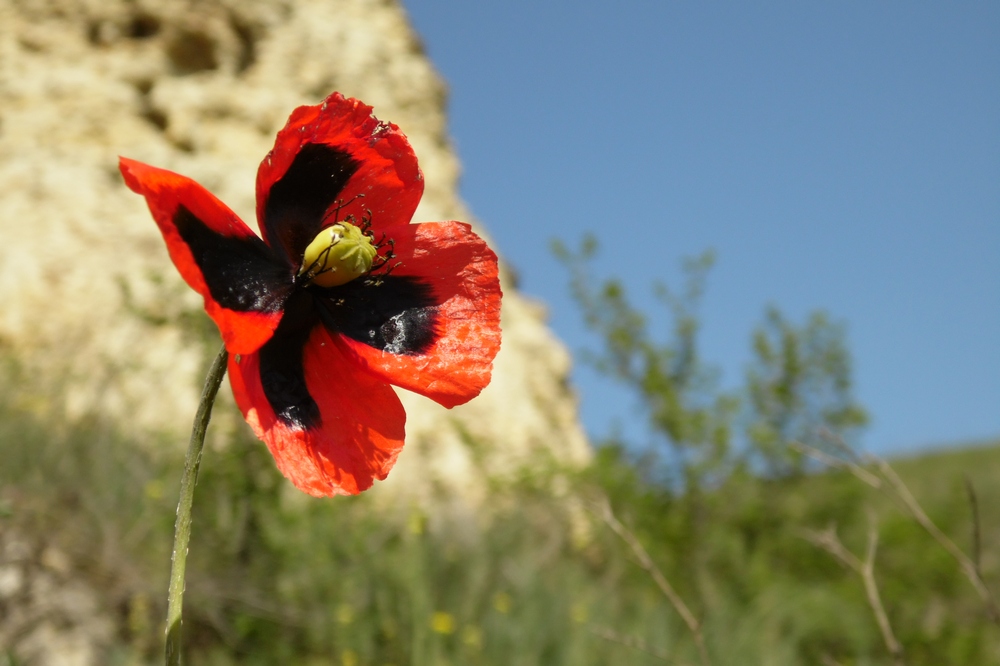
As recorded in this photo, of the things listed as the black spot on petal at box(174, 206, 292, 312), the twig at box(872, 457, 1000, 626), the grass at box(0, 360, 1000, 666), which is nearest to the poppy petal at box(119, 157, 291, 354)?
the black spot on petal at box(174, 206, 292, 312)

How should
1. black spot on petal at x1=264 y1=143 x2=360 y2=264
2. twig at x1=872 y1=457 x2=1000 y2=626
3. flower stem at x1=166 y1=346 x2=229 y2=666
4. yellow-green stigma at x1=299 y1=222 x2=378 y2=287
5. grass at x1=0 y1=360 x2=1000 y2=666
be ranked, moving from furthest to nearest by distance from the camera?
grass at x1=0 y1=360 x2=1000 y2=666, twig at x1=872 y1=457 x2=1000 y2=626, black spot on petal at x1=264 y1=143 x2=360 y2=264, yellow-green stigma at x1=299 y1=222 x2=378 y2=287, flower stem at x1=166 y1=346 x2=229 y2=666

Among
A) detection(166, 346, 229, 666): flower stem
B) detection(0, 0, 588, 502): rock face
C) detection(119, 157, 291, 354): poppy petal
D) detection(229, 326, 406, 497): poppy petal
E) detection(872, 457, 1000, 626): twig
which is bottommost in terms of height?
detection(166, 346, 229, 666): flower stem

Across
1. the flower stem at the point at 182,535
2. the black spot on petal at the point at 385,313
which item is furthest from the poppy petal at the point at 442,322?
the flower stem at the point at 182,535

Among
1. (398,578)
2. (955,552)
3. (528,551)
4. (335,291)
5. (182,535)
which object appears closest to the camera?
(182,535)

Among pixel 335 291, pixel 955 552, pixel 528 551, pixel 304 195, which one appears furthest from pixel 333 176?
pixel 528 551

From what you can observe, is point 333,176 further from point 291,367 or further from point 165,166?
point 165,166

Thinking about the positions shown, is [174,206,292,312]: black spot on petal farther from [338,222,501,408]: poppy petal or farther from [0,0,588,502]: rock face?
[0,0,588,502]: rock face

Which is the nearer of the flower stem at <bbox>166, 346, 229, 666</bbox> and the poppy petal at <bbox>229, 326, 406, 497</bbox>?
the flower stem at <bbox>166, 346, 229, 666</bbox>
